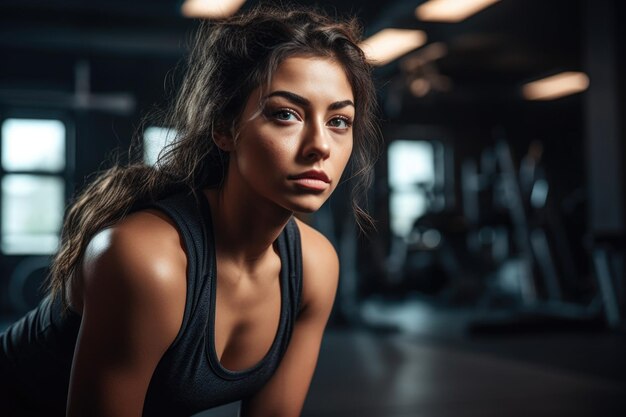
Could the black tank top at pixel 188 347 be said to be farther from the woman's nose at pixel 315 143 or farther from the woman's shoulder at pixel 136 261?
the woman's nose at pixel 315 143

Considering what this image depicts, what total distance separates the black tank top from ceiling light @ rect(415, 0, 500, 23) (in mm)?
4397

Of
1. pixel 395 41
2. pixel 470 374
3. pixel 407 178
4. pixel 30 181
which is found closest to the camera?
pixel 470 374

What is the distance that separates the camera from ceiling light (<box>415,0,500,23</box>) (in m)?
5.09

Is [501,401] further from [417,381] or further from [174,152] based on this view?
[174,152]

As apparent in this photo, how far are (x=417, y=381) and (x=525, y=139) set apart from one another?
27.6 ft

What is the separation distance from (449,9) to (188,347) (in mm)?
4872

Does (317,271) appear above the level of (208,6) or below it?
below

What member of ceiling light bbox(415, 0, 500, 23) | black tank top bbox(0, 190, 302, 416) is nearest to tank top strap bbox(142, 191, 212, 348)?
black tank top bbox(0, 190, 302, 416)

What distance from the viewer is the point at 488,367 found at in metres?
3.06

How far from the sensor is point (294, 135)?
0.91m

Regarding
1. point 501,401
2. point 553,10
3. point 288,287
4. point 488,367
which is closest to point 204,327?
point 288,287

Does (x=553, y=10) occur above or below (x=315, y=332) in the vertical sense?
above

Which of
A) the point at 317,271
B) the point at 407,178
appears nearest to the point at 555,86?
the point at 407,178

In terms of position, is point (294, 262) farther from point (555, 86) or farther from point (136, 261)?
point (555, 86)
